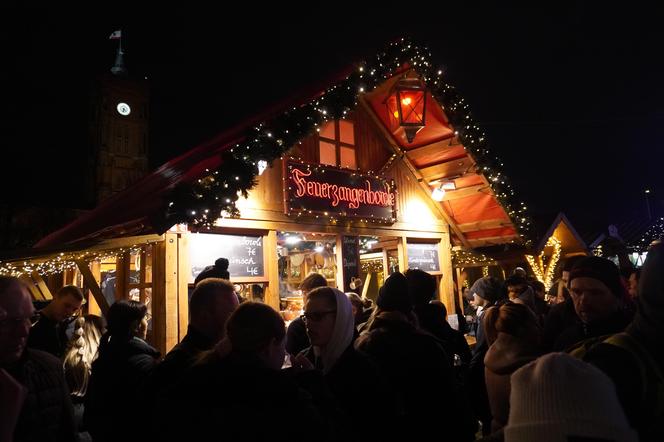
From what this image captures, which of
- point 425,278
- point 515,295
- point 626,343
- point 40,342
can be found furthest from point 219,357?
point 515,295

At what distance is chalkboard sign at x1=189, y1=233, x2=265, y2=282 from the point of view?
639cm

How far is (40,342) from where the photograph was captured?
460 cm

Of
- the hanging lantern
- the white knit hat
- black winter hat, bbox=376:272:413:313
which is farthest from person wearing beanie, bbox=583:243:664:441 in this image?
the hanging lantern

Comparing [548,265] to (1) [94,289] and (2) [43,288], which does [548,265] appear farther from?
(2) [43,288]

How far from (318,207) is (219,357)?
19.4ft

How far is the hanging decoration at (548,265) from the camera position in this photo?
12578 mm

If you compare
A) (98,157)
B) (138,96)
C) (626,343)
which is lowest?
(626,343)

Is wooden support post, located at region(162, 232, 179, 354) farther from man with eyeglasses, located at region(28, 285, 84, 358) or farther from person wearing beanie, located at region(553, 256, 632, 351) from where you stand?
person wearing beanie, located at region(553, 256, 632, 351)

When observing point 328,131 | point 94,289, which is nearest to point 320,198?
point 328,131

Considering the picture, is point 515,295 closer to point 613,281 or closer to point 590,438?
point 613,281

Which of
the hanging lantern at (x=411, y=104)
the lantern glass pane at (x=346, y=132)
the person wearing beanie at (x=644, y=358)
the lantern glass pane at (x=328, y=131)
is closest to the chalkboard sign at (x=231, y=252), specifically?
the lantern glass pane at (x=328, y=131)

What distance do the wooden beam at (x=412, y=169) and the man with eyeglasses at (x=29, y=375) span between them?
7.48 m

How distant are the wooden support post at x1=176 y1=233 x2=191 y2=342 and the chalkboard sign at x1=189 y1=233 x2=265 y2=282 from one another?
0.38 feet

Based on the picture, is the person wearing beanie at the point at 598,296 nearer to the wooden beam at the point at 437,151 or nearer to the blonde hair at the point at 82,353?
the blonde hair at the point at 82,353
